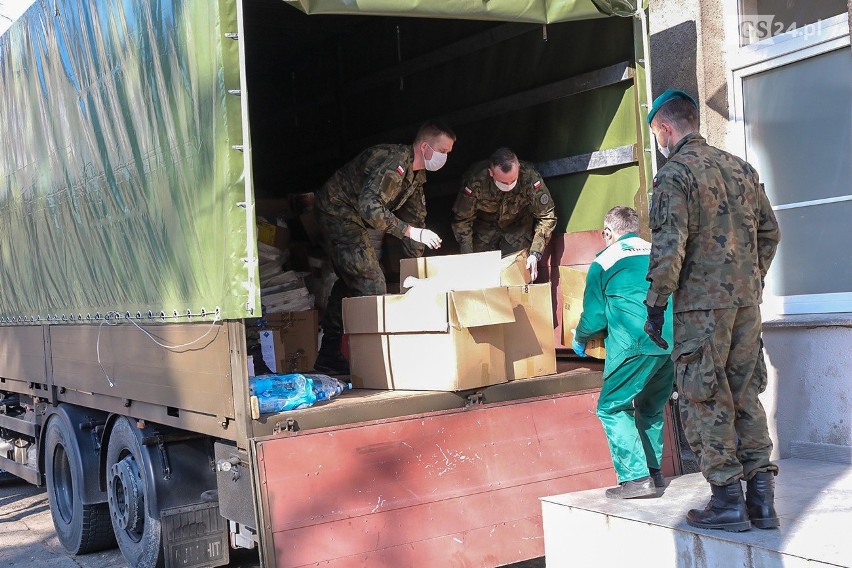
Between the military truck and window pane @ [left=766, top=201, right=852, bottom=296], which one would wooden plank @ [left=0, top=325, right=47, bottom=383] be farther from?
window pane @ [left=766, top=201, right=852, bottom=296]

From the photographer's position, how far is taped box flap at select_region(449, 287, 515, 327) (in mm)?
4453

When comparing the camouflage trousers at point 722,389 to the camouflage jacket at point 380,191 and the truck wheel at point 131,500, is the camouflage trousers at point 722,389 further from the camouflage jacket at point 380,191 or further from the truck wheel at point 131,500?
the truck wheel at point 131,500

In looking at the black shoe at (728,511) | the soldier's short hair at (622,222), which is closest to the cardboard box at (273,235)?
the soldier's short hair at (622,222)

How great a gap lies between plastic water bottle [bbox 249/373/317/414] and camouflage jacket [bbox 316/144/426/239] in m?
1.50

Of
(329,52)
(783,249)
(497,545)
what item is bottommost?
(497,545)

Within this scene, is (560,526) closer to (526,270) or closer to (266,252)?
(526,270)

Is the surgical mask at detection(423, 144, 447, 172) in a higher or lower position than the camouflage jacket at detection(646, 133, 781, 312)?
higher

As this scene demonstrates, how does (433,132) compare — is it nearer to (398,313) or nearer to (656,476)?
(398,313)

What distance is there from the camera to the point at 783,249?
19.5 feet

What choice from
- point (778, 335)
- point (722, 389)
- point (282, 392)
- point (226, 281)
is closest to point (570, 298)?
point (778, 335)

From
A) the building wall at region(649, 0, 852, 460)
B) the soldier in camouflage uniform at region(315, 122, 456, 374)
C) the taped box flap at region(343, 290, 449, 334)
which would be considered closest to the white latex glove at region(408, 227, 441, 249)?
the soldier in camouflage uniform at region(315, 122, 456, 374)

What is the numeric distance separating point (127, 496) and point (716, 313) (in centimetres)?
330

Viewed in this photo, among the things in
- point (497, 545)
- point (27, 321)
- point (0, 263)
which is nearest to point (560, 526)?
point (497, 545)

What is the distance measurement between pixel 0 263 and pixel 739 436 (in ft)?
19.7
